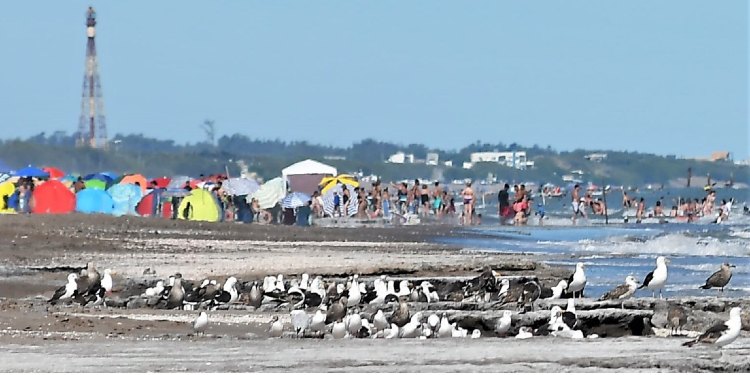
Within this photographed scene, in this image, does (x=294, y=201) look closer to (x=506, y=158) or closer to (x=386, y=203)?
(x=386, y=203)

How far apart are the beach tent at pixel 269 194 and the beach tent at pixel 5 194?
5.08 metres

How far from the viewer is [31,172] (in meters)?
36.0

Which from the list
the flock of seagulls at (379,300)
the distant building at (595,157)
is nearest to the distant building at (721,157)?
the distant building at (595,157)

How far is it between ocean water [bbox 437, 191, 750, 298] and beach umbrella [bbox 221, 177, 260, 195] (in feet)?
15.9

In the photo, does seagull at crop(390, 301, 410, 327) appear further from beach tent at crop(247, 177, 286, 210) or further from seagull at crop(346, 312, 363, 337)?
beach tent at crop(247, 177, 286, 210)

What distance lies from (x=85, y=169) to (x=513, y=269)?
27510 millimetres

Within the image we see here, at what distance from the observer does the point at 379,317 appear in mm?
11562

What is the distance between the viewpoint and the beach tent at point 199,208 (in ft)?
107

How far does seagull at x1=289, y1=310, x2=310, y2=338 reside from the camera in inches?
462

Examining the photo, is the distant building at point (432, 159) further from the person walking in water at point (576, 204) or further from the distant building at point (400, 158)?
the person walking in water at point (576, 204)

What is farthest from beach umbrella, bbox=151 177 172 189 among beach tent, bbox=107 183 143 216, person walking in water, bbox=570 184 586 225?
person walking in water, bbox=570 184 586 225

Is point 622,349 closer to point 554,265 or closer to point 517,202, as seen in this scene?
point 554,265

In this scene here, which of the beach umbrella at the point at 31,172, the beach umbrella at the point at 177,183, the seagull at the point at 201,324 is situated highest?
the beach umbrella at the point at 31,172

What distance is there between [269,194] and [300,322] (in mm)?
23282
